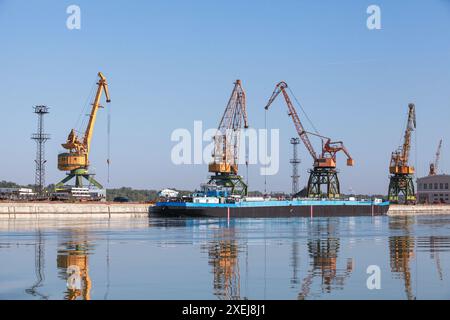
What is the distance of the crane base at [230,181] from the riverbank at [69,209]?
30454 mm

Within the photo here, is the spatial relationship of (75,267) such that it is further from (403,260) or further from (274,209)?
(274,209)

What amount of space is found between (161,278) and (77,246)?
17.7 m

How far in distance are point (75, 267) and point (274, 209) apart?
4502 inches

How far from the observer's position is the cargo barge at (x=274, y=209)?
128750 millimetres

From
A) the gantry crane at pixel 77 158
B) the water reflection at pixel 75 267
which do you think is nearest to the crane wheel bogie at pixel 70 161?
the gantry crane at pixel 77 158

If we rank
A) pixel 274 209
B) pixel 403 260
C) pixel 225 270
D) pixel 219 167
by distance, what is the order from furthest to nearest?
1. pixel 219 167
2. pixel 274 209
3. pixel 403 260
4. pixel 225 270

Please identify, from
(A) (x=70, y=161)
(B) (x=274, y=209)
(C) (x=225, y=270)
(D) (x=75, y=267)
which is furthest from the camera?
(B) (x=274, y=209)

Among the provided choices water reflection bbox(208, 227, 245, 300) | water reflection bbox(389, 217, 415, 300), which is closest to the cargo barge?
water reflection bbox(389, 217, 415, 300)

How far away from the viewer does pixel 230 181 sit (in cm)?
16062

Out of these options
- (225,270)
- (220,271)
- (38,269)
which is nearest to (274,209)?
(225,270)

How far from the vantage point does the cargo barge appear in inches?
5069

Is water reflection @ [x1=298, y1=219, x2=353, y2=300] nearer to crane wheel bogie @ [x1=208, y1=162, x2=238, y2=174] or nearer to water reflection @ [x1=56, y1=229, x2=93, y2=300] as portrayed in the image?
water reflection @ [x1=56, y1=229, x2=93, y2=300]

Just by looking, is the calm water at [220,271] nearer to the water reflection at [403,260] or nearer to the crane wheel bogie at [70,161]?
the water reflection at [403,260]
